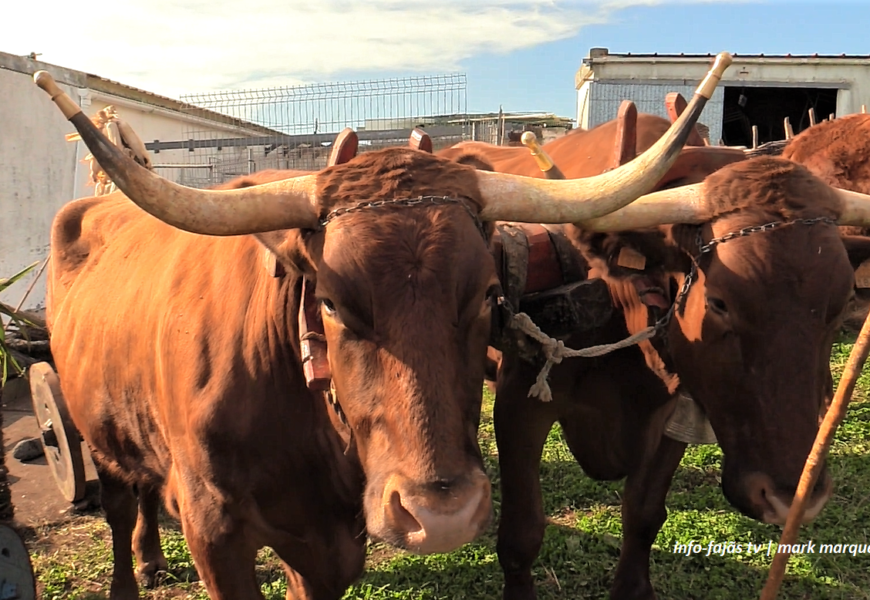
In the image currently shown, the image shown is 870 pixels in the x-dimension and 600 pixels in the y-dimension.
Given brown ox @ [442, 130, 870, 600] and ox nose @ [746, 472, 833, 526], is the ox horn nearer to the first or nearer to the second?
brown ox @ [442, 130, 870, 600]

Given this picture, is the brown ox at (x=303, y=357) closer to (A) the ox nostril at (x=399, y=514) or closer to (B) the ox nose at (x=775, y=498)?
(A) the ox nostril at (x=399, y=514)

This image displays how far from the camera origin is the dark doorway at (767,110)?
1728 cm

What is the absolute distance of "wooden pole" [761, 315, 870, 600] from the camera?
158 centimetres

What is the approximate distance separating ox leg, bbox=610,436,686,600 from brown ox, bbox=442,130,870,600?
41cm

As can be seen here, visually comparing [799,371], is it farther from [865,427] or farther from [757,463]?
[865,427]

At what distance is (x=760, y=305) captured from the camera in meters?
2.19

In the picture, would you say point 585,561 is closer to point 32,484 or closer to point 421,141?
point 421,141

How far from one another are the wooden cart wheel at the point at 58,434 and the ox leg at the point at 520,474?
2.32 m

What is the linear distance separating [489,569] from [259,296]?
225 cm

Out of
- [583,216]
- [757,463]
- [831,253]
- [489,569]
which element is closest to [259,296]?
[583,216]

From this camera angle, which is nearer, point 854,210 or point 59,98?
point 59,98

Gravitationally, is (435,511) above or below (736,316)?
below

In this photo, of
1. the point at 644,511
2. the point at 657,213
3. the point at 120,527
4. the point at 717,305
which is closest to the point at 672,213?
the point at 657,213

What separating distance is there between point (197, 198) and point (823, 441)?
1.69 m
